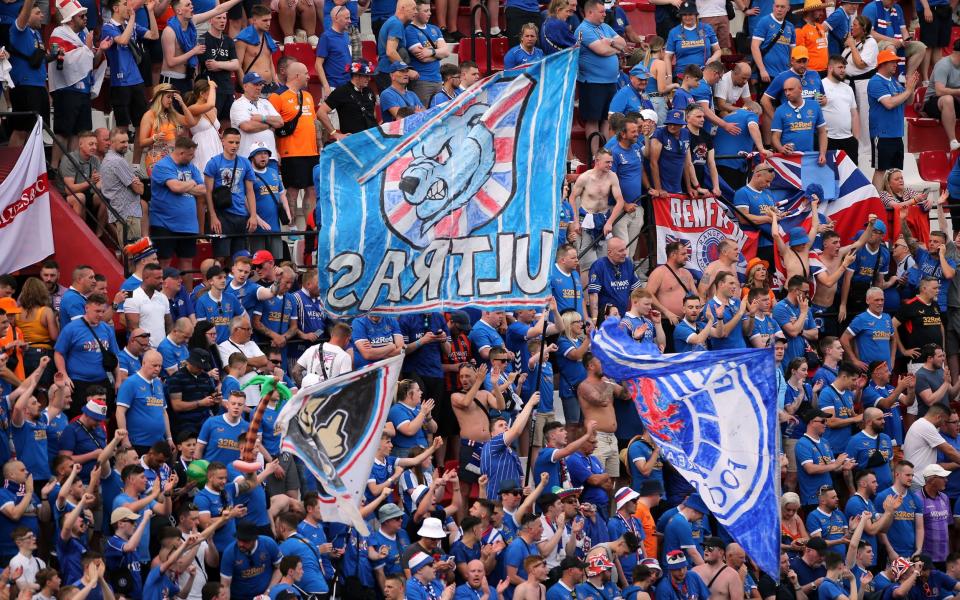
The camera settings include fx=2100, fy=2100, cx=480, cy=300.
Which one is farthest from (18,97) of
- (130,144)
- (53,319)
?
(53,319)

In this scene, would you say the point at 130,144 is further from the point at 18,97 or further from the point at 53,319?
the point at 53,319

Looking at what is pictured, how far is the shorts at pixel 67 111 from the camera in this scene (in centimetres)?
2034

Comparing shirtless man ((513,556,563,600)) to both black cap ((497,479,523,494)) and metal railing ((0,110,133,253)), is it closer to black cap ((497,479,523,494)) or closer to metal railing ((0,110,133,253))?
black cap ((497,479,523,494))

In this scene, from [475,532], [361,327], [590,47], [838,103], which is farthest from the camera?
[838,103]

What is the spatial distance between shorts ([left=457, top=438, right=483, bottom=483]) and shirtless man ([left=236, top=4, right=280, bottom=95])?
16.0 feet

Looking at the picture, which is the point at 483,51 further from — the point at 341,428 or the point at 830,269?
the point at 341,428

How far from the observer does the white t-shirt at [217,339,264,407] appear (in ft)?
58.9

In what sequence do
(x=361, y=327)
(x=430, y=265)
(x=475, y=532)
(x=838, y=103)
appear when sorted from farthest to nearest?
(x=838, y=103) → (x=361, y=327) → (x=475, y=532) → (x=430, y=265)

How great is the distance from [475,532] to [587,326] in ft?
11.6

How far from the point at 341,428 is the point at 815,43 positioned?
12696 millimetres

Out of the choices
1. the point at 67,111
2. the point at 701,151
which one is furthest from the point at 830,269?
the point at 67,111

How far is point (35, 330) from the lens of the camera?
17.9 metres

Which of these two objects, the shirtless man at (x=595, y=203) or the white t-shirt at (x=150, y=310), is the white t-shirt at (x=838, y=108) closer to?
the shirtless man at (x=595, y=203)

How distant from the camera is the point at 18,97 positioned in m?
20.3
